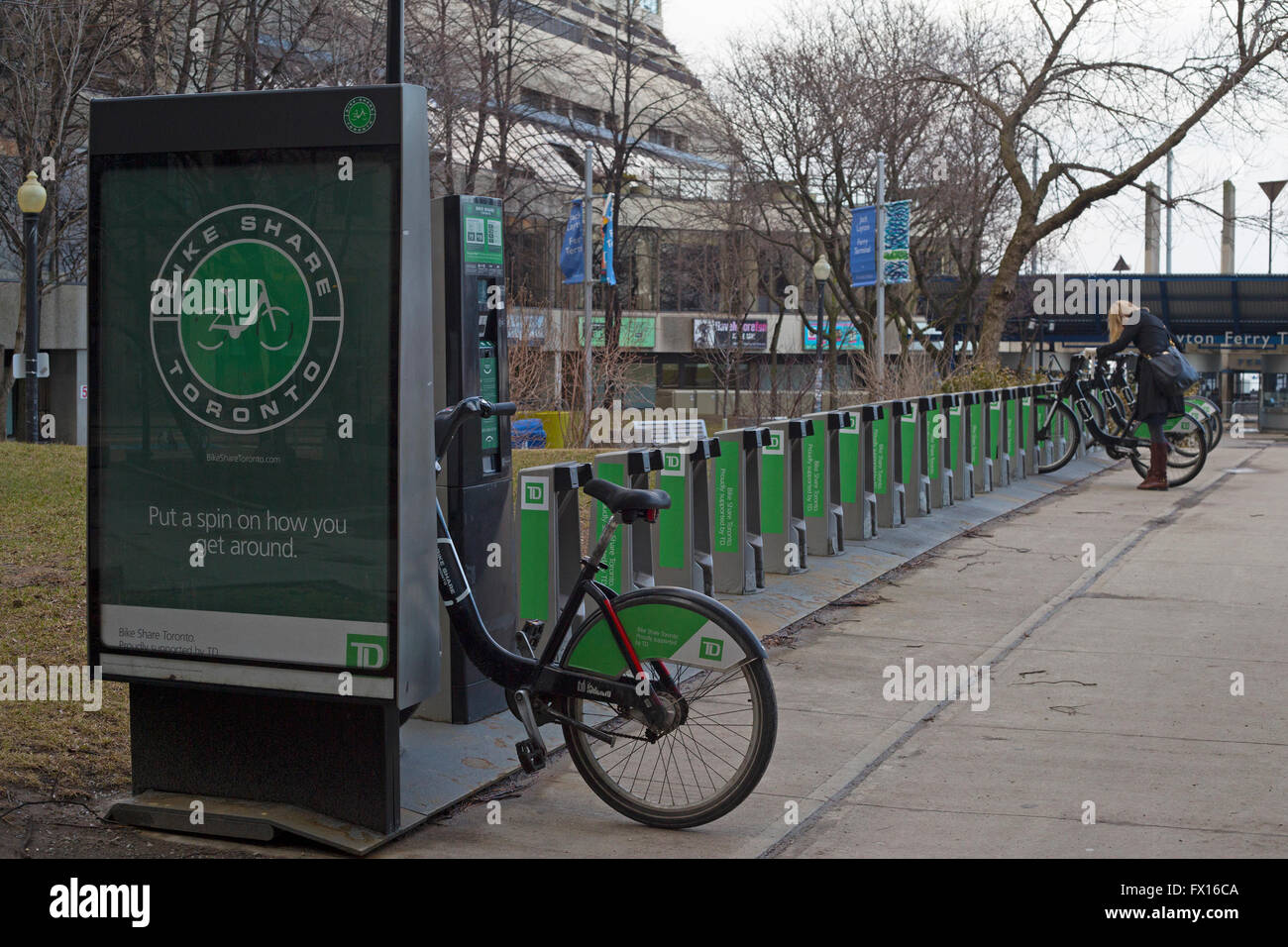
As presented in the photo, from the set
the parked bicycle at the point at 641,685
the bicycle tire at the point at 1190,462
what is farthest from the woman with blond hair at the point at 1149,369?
the parked bicycle at the point at 641,685

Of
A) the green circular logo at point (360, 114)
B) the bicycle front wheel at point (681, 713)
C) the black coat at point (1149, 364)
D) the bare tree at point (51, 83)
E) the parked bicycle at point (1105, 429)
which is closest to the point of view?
the green circular logo at point (360, 114)

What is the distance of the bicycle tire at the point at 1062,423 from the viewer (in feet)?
54.5

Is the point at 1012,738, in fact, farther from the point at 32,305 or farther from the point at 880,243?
the point at 880,243

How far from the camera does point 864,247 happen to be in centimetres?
2758

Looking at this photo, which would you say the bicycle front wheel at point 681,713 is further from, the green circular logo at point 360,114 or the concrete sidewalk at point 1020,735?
the green circular logo at point 360,114

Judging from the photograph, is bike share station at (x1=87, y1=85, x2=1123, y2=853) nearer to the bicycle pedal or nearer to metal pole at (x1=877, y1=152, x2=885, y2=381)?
the bicycle pedal

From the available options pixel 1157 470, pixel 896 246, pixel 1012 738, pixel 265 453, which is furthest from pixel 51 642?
pixel 896 246

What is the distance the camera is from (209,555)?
4867 millimetres

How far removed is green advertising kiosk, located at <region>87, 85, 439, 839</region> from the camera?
468cm

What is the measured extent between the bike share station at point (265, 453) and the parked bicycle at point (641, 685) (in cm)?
38

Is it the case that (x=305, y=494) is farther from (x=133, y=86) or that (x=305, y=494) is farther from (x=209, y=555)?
(x=133, y=86)

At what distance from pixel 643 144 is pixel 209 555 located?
4629 cm

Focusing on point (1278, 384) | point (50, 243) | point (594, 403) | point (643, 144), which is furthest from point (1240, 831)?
point (643, 144)

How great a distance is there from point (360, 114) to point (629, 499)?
153 centimetres
